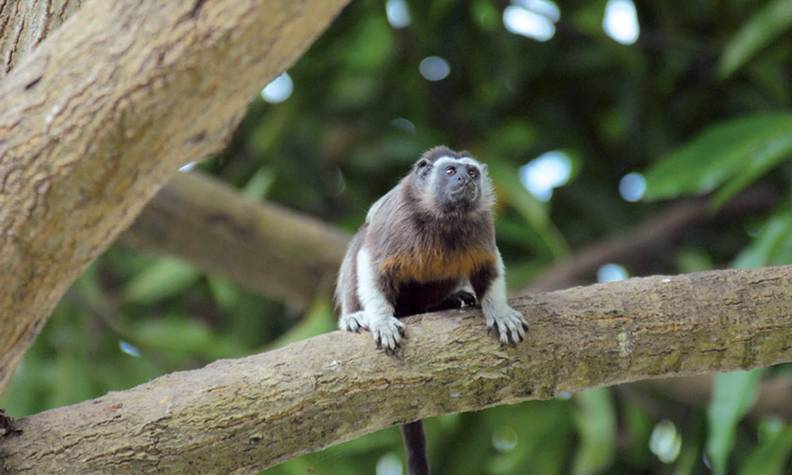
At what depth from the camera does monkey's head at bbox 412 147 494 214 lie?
3877mm

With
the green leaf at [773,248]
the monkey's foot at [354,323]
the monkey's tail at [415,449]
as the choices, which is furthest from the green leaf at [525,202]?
the monkey's foot at [354,323]

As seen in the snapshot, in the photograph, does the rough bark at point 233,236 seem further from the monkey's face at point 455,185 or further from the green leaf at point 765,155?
the monkey's face at point 455,185

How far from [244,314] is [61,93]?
5.07 meters

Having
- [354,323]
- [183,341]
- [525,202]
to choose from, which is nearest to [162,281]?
[183,341]

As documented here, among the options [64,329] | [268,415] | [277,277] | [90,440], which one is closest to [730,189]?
[277,277]

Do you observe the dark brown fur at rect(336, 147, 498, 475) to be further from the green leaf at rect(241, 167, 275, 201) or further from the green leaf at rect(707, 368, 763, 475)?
the green leaf at rect(241, 167, 275, 201)

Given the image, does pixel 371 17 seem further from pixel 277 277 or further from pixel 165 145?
pixel 165 145

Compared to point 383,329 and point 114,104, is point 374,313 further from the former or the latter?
point 114,104

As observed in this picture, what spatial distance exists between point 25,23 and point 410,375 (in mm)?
1443

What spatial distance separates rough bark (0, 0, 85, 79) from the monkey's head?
1293 millimetres

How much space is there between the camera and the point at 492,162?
676 cm

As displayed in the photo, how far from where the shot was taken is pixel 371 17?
7.33 meters

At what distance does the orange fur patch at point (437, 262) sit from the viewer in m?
3.81

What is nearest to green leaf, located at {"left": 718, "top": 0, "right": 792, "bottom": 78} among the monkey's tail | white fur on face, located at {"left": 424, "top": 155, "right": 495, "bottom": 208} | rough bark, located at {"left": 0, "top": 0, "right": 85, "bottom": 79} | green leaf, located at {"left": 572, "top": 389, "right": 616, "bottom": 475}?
green leaf, located at {"left": 572, "top": 389, "right": 616, "bottom": 475}
